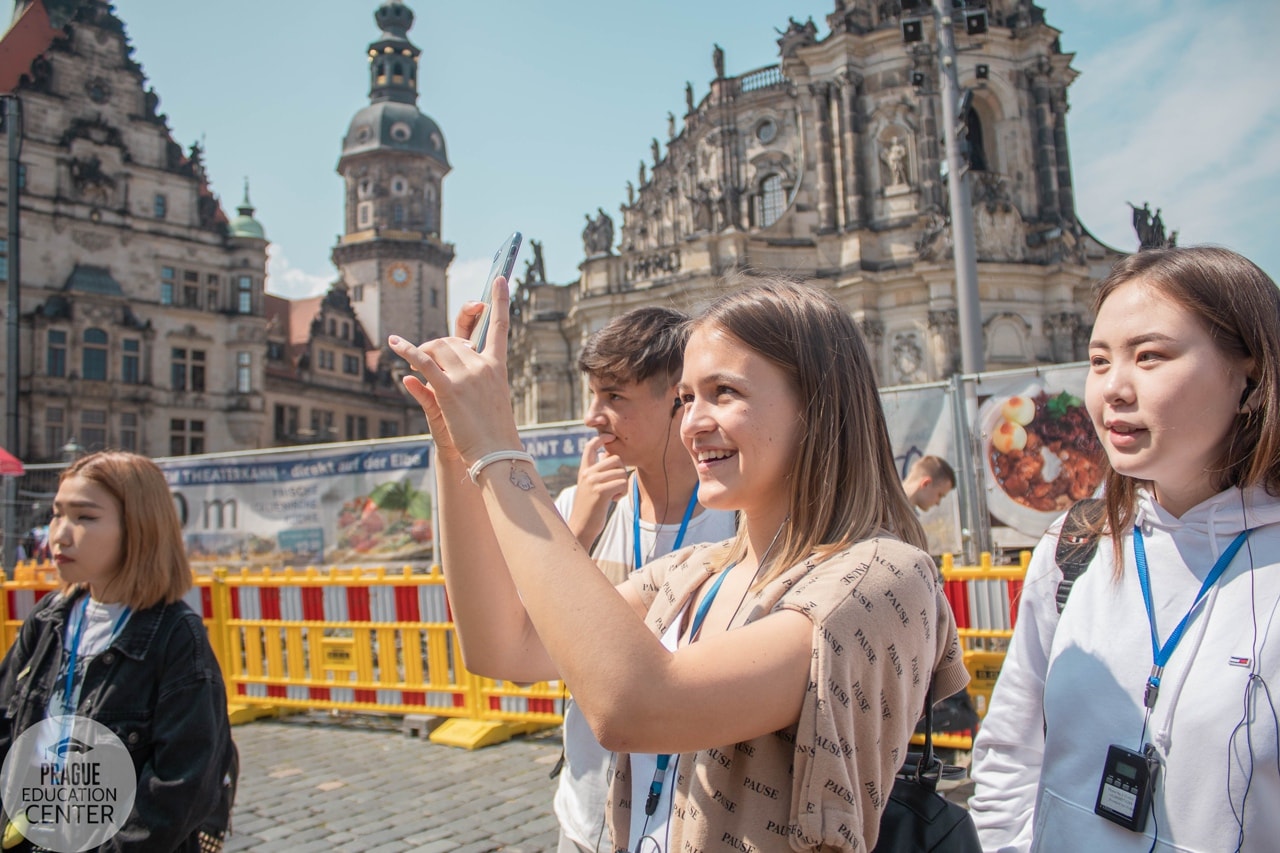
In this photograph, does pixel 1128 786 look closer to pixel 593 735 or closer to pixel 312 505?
pixel 593 735

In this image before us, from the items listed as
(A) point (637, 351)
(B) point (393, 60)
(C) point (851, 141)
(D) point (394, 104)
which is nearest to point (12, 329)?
(A) point (637, 351)

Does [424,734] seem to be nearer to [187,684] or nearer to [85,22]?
[187,684]

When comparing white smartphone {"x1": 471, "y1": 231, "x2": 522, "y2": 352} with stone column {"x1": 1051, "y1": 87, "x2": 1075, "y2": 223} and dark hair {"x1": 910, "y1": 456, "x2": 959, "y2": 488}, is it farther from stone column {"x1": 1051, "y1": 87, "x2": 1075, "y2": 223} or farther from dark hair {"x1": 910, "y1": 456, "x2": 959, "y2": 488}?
stone column {"x1": 1051, "y1": 87, "x2": 1075, "y2": 223}

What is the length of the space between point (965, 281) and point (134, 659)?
9.04 m

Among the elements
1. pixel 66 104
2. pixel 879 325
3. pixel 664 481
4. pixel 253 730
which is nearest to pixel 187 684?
pixel 664 481

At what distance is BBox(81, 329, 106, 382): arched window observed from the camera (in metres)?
35.1

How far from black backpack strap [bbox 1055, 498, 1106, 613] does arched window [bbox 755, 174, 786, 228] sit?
35379 mm

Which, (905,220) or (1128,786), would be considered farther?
(905,220)

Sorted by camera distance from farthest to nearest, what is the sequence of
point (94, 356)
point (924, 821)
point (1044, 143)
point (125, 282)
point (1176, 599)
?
1. point (125, 282)
2. point (94, 356)
3. point (1044, 143)
4. point (1176, 599)
5. point (924, 821)

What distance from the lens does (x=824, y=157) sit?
2794 cm

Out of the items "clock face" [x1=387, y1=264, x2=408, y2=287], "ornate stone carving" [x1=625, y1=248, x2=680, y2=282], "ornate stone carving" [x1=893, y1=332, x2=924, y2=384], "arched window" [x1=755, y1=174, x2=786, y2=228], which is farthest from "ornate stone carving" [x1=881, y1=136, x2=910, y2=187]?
"clock face" [x1=387, y1=264, x2=408, y2=287]

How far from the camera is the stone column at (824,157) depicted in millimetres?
27594

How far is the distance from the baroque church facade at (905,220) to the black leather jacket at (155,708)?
2232cm

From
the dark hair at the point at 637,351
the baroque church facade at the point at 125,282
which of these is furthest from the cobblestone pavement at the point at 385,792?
the baroque church facade at the point at 125,282
